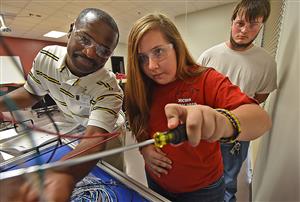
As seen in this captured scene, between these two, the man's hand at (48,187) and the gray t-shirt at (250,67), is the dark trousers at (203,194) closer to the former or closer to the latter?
the man's hand at (48,187)

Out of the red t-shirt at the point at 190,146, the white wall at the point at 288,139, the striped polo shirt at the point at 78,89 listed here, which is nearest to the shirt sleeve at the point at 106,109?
the striped polo shirt at the point at 78,89

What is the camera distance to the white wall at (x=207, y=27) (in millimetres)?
4352

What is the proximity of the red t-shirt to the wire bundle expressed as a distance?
0.66ft

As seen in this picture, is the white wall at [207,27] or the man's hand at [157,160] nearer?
the man's hand at [157,160]

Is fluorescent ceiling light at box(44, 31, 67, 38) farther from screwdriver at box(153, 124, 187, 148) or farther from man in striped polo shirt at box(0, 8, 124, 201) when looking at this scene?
screwdriver at box(153, 124, 187, 148)

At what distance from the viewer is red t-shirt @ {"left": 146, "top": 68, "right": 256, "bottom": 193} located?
600 mm

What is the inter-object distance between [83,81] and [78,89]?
1.9 inches

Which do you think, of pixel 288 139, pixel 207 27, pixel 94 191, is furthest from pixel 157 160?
pixel 207 27

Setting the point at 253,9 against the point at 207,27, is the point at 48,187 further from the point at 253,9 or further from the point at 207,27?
the point at 207,27

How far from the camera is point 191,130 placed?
13.1 inches

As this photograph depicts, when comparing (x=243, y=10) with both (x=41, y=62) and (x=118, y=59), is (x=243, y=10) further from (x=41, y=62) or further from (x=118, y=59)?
(x=118, y=59)

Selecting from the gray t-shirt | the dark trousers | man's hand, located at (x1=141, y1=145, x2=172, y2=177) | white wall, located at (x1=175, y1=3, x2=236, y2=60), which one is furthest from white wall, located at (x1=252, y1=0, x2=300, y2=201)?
white wall, located at (x1=175, y1=3, x2=236, y2=60)

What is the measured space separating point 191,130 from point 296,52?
0.81 meters

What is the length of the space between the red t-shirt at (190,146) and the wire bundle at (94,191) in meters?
0.20
